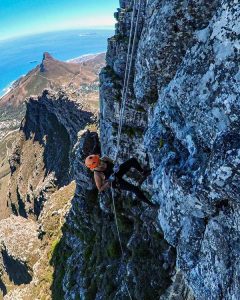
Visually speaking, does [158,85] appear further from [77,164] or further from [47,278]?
[47,278]

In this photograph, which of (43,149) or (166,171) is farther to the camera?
(43,149)

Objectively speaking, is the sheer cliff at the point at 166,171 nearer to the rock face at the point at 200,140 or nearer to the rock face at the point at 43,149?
the rock face at the point at 200,140

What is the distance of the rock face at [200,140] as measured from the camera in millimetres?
11414

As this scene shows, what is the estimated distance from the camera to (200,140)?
13.1 m


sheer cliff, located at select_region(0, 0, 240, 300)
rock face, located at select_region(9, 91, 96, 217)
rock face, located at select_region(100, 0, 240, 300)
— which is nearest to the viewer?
rock face, located at select_region(100, 0, 240, 300)

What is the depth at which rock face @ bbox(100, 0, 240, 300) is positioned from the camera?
1141 cm

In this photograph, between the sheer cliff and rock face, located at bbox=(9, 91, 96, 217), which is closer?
the sheer cliff

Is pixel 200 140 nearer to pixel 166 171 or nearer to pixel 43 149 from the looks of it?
pixel 166 171

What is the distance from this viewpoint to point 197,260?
13914 millimetres

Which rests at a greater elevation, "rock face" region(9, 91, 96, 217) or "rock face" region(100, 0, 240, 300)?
"rock face" region(100, 0, 240, 300)

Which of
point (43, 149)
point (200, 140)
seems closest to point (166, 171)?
point (200, 140)

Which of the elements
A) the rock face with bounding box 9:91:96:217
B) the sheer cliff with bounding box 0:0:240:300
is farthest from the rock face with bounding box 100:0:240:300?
the rock face with bounding box 9:91:96:217

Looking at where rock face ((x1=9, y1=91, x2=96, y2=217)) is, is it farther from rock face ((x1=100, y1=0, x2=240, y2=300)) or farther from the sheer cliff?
rock face ((x1=100, y1=0, x2=240, y2=300))

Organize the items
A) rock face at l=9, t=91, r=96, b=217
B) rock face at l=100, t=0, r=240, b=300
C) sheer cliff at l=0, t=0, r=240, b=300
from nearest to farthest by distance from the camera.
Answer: rock face at l=100, t=0, r=240, b=300
sheer cliff at l=0, t=0, r=240, b=300
rock face at l=9, t=91, r=96, b=217
